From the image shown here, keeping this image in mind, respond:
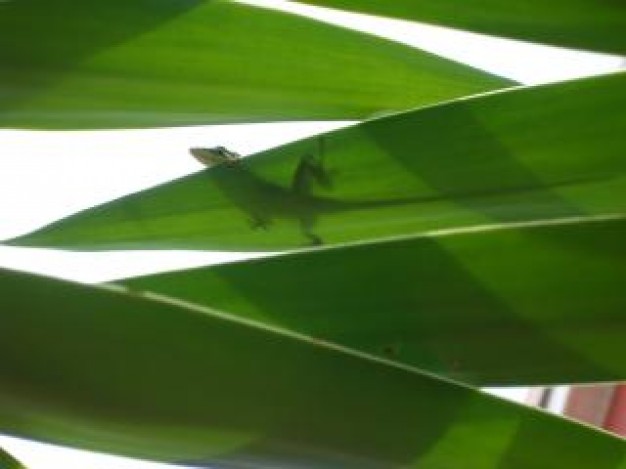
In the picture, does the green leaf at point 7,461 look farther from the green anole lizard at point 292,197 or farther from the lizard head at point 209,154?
the lizard head at point 209,154

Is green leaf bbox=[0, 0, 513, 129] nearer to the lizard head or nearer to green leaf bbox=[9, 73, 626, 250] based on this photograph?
green leaf bbox=[9, 73, 626, 250]

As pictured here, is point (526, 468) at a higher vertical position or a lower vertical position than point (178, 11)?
lower

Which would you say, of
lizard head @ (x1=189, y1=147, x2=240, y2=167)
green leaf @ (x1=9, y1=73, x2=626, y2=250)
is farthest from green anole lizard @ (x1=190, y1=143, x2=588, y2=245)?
lizard head @ (x1=189, y1=147, x2=240, y2=167)

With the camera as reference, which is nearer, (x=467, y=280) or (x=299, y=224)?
(x=467, y=280)

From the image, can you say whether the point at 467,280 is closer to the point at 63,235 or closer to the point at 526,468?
the point at 526,468

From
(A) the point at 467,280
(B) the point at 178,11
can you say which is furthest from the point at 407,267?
(B) the point at 178,11

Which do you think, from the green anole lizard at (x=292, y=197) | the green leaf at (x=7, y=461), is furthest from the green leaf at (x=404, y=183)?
the green leaf at (x=7, y=461)
